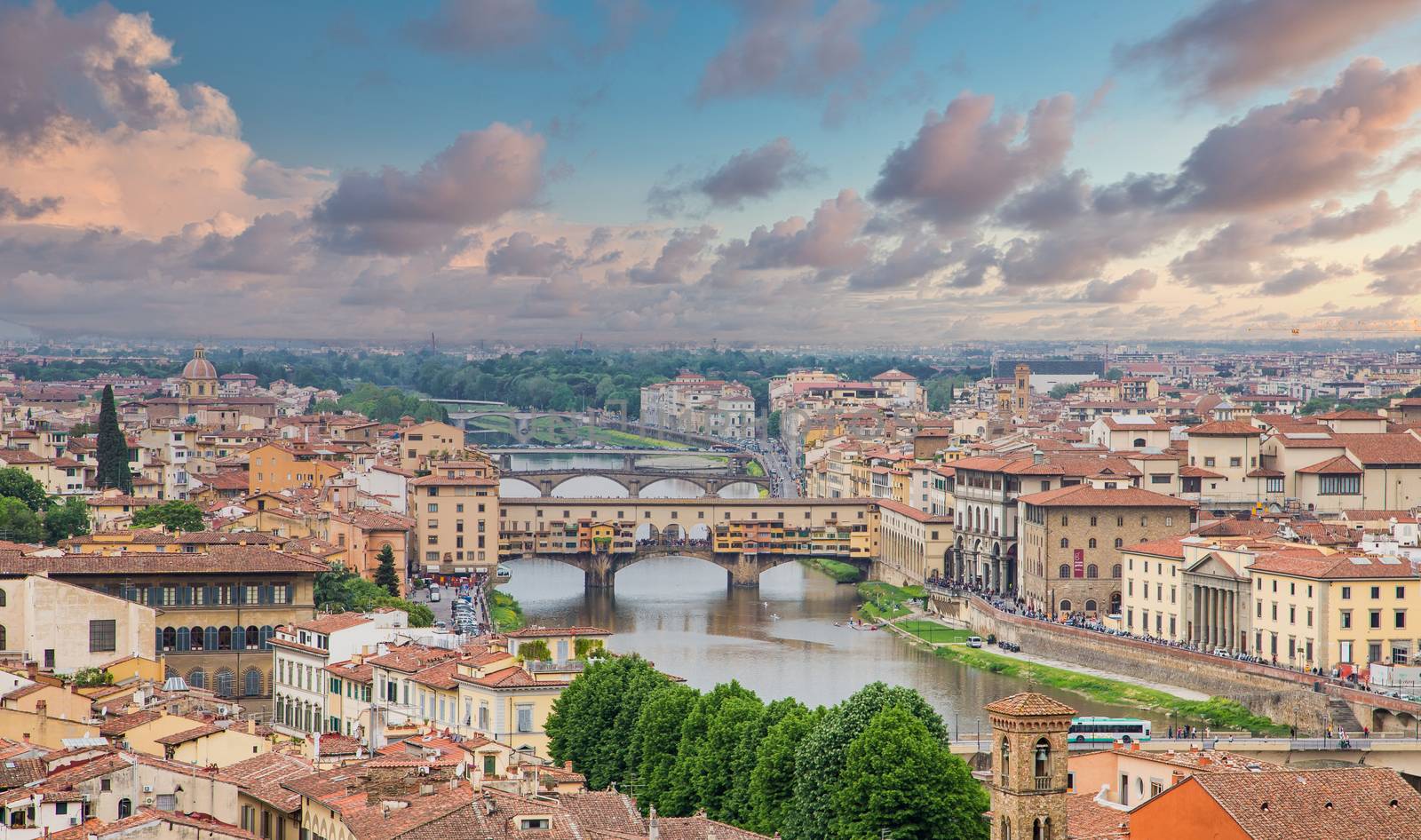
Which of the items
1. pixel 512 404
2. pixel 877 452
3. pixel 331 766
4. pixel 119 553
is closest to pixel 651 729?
pixel 331 766

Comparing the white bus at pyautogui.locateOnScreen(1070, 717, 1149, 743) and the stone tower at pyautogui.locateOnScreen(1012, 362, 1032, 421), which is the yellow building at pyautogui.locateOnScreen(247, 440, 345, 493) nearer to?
the white bus at pyautogui.locateOnScreen(1070, 717, 1149, 743)

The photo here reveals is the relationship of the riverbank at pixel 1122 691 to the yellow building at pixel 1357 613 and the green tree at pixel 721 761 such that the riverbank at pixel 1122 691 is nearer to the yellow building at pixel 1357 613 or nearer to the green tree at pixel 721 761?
the yellow building at pixel 1357 613

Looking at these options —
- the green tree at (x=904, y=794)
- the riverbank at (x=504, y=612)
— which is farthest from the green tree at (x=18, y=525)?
the green tree at (x=904, y=794)

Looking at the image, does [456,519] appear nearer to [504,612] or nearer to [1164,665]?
[504,612]

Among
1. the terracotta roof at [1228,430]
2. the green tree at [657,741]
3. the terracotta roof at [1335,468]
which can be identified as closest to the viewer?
the green tree at [657,741]

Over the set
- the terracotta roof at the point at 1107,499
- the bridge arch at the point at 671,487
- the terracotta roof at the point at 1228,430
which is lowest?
the bridge arch at the point at 671,487

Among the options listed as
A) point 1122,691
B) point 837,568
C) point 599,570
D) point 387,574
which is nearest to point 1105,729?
point 1122,691

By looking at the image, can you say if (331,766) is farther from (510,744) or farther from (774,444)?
(774,444)
